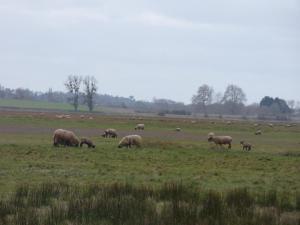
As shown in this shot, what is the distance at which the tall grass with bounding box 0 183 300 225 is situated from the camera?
11461 mm

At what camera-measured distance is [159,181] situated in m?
18.1

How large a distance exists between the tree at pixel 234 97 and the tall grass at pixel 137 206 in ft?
577

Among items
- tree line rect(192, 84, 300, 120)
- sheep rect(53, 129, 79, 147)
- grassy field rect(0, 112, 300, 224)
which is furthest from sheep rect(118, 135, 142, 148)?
tree line rect(192, 84, 300, 120)

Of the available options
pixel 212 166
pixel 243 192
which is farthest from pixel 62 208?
pixel 212 166

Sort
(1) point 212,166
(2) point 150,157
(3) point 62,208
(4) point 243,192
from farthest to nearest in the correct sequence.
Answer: (2) point 150,157 < (1) point 212,166 < (4) point 243,192 < (3) point 62,208

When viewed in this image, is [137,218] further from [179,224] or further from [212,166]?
[212,166]

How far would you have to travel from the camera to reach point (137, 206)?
12609mm

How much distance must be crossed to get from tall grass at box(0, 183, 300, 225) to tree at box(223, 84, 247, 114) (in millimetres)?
175850

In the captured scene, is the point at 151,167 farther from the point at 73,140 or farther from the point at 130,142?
the point at 73,140

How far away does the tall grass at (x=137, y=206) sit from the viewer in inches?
451

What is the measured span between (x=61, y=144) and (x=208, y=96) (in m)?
153

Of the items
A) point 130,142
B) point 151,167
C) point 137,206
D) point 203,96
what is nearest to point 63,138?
point 130,142

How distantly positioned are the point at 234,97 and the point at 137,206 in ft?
599

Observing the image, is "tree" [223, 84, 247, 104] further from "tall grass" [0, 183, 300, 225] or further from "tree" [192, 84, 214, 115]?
"tall grass" [0, 183, 300, 225]
